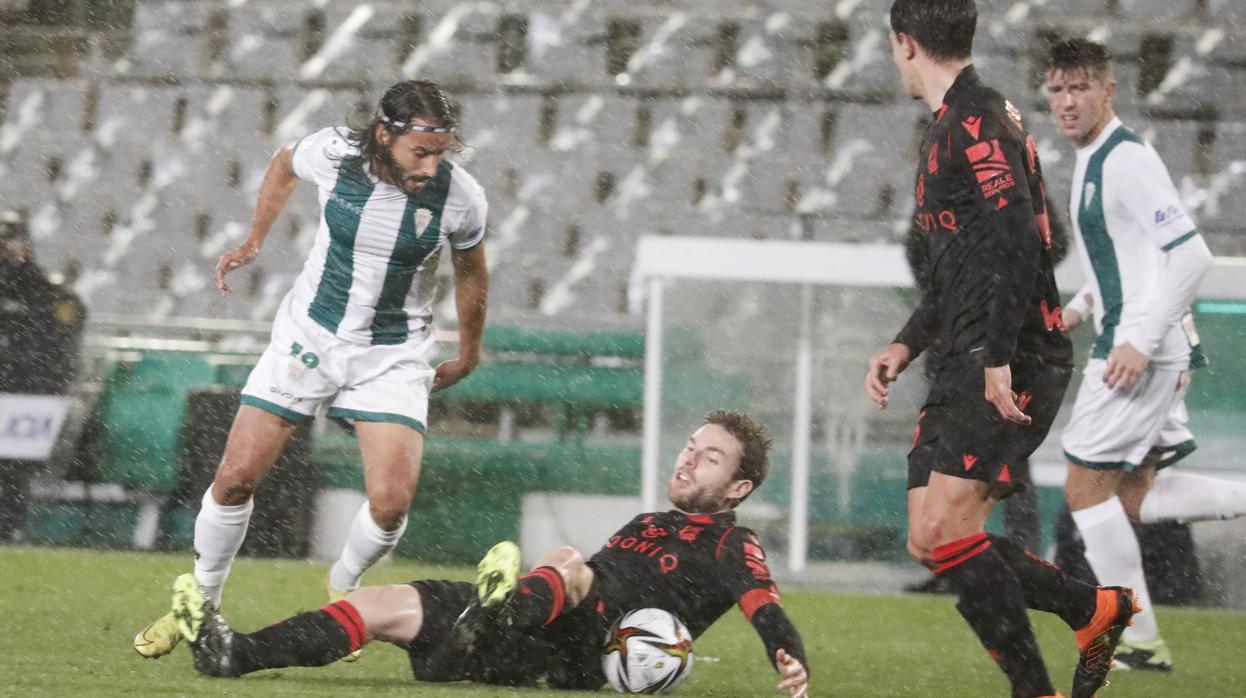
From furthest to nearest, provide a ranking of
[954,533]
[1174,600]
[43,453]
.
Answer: [43,453], [1174,600], [954,533]

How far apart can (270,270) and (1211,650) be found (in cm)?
910

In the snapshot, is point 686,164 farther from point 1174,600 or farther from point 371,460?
point 371,460

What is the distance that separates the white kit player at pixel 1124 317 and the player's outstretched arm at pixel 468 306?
5.72ft

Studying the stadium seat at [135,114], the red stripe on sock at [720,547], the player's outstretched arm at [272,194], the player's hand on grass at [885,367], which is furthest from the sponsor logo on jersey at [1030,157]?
the stadium seat at [135,114]

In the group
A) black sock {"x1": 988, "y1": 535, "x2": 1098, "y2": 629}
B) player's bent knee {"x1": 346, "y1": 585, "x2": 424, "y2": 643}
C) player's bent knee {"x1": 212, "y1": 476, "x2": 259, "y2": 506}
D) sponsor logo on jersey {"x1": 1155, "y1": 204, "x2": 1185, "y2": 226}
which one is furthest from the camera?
sponsor logo on jersey {"x1": 1155, "y1": 204, "x2": 1185, "y2": 226}

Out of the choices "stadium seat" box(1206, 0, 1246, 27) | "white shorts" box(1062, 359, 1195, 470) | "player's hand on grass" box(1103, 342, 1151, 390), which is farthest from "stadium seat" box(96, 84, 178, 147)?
"player's hand on grass" box(1103, 342, 1151, 390)

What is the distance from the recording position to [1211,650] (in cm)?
573

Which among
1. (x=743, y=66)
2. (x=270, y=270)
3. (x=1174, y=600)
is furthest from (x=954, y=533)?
(x=743, y=66)

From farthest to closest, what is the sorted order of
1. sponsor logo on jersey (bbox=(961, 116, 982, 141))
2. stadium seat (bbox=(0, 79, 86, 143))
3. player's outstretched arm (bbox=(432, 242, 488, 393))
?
stadium seat (bbox=(0, 79, 86, 143)) → player's outstretched arm (bbox=(432, 242, 488, 393)) → sponsor logo on jersey (bbox=(961, 116, 982, 141))

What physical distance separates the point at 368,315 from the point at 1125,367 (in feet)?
6.76

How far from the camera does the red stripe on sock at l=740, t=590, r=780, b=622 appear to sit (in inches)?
130

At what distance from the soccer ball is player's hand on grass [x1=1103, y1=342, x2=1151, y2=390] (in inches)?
63.1

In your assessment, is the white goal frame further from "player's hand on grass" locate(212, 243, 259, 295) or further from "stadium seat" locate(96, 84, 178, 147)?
"stadium seat" locate(96, 84, 178, 147)

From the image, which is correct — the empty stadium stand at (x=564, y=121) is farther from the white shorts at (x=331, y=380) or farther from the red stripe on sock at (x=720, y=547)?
the red stripe on sock at (x=720, y=547)
